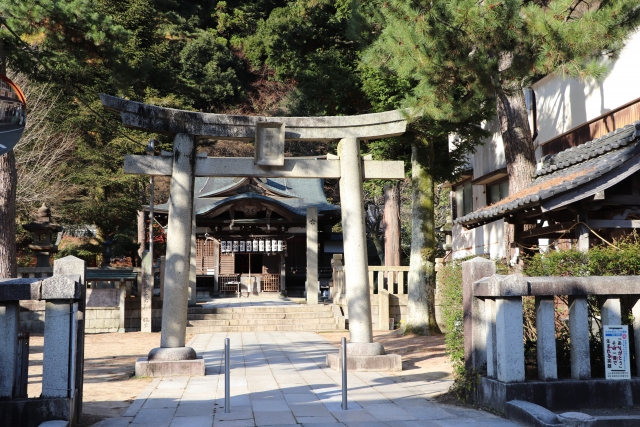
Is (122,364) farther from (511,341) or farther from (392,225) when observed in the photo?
(392,225)

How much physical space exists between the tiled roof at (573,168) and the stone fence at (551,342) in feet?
9.08

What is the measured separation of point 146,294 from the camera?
18062mm

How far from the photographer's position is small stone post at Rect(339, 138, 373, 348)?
10336mm

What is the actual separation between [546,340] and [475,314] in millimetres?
862

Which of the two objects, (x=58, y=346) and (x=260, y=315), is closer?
(x=58, y=346)

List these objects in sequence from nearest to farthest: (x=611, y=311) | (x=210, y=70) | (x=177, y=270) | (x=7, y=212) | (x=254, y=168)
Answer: (x=611, y=311)
(x=177, y=270)
(x=254, y=168)
(x=7, y=212)
(x=210, y=70)

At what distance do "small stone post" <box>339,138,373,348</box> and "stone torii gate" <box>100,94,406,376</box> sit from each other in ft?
0.05

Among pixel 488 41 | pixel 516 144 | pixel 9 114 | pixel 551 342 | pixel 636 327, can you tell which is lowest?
pixel 551 342

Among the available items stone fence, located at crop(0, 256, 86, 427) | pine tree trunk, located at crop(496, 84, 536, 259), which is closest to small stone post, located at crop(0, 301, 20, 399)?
stone fence, located at crop(0, 256, 86, 427)

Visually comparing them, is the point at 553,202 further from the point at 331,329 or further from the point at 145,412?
the point at 331,329

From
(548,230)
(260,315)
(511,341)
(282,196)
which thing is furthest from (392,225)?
(511,341)

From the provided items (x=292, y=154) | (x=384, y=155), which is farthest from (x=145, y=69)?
(x=292, y=154)

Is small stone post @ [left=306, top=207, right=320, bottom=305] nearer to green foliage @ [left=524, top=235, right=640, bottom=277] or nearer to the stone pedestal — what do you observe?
the stone pedestal

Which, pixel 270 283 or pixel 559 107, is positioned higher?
pixel 559 107
